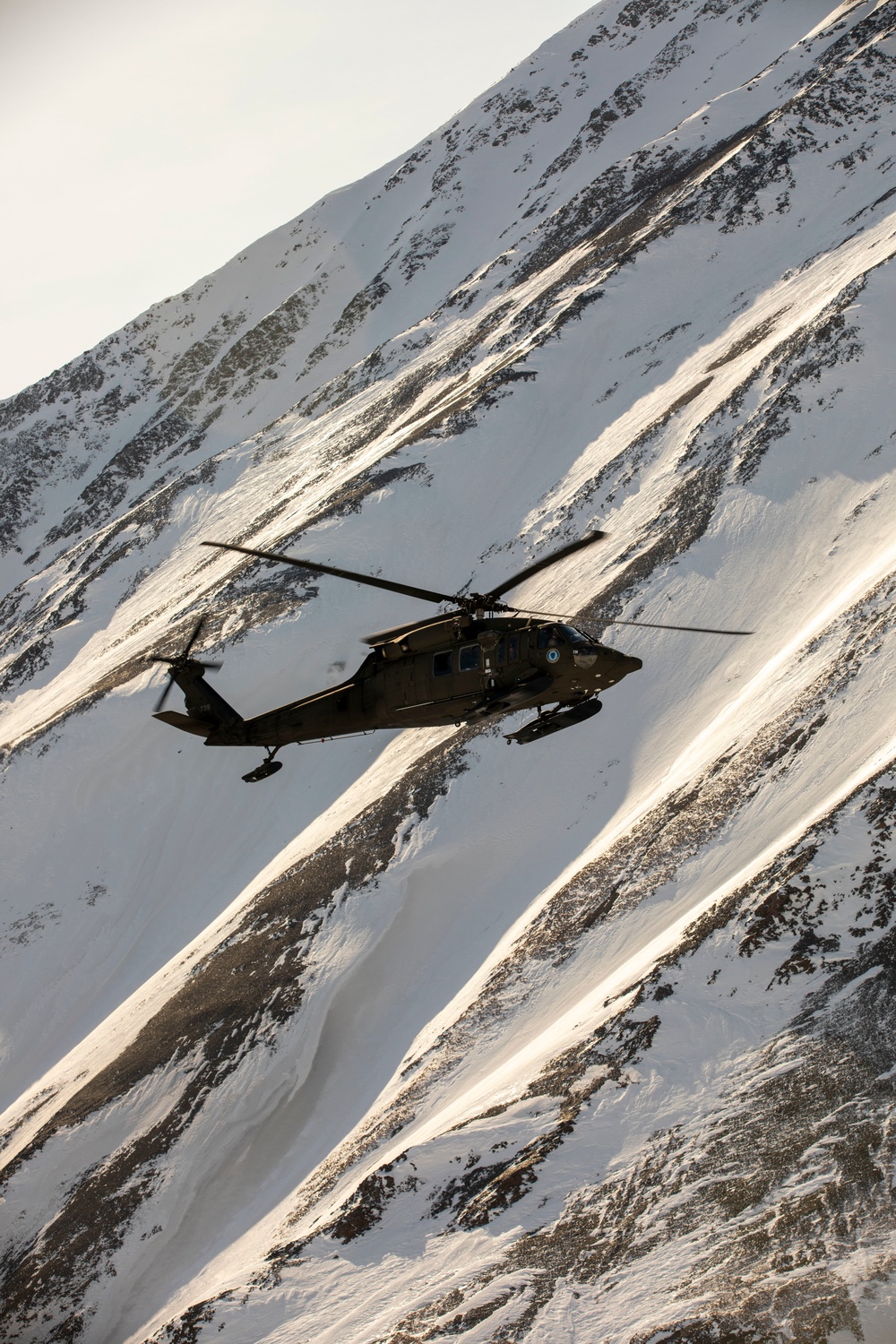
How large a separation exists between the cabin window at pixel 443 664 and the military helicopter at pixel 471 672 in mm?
19

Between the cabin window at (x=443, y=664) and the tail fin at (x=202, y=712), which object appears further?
the tail fin at (x=202, y=712)

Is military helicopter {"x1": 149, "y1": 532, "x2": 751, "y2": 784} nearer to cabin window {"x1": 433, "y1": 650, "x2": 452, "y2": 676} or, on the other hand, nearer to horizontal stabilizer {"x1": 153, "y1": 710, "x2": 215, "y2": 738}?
cabin window {"x1": 433, "y1": 650, "x2": 452, "y2": 676}

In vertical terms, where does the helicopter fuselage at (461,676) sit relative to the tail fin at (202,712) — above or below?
below

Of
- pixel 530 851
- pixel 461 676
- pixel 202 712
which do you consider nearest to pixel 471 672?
pixel 461 676

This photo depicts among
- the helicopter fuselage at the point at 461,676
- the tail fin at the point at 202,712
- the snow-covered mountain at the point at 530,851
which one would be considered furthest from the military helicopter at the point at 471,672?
the snow-covered mountain at the point at 530,851

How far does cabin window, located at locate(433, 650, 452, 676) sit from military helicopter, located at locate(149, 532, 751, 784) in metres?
0.02

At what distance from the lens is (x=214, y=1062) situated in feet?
140

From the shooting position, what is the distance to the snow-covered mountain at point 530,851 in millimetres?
31219

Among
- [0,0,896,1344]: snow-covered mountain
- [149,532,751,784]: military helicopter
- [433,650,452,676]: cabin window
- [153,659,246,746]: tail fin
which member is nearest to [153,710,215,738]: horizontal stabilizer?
[153,659,246,746]: tail fin

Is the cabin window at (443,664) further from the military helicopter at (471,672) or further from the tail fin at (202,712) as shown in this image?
the tail fin at (202,712)

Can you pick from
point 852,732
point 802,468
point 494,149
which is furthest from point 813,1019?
point 494,149

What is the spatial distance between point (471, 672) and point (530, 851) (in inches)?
960

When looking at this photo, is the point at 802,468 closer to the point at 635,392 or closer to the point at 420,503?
the point at 635,392

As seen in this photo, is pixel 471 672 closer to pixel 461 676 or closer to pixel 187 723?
pixel 461 676
